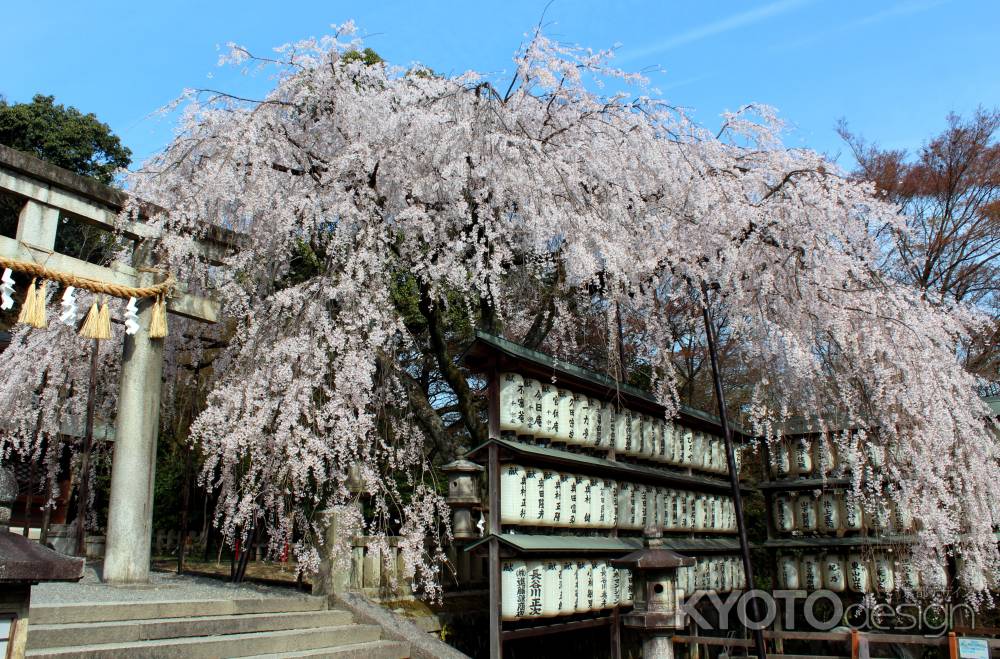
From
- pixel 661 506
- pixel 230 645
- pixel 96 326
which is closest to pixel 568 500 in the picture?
pixel 661 506

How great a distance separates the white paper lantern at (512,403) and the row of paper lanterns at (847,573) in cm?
633

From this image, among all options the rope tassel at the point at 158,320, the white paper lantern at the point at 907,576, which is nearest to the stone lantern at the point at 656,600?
the white paper lantern at the point at 907,576

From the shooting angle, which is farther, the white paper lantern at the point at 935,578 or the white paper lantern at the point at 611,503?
the white paper lantern at the point at 935,578

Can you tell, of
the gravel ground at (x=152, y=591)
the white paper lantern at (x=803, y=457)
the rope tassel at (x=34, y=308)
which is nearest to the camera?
the gravel ground at (x=152, y=591)

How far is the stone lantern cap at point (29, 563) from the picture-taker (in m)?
3.52

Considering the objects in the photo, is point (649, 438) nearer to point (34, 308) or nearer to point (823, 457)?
point (823, 457)

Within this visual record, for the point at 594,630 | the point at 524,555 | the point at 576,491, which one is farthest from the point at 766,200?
the point at 594,630

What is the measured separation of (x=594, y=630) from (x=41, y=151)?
A: 24.7 metres

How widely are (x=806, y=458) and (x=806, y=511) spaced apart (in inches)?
34.2

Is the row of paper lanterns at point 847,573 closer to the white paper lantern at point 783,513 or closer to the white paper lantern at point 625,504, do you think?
the white paper lantern at point 783,513

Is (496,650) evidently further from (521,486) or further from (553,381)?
(553,381)

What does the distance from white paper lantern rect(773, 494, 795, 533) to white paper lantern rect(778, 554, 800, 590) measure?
47 cm

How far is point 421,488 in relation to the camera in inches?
361

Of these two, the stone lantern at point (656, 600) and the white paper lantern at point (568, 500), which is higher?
the white paper lantern at point (568, 500)
